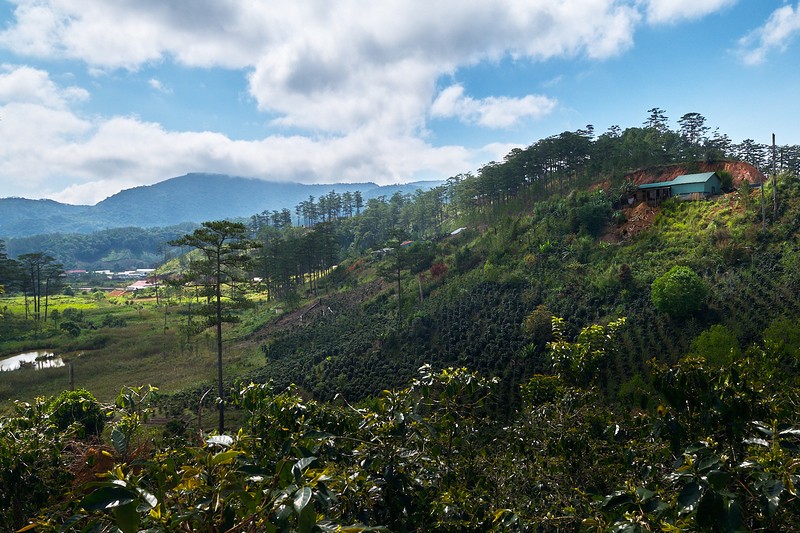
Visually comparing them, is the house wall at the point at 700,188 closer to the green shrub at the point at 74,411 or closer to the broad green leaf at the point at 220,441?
the broad green leaf at the point at 220,441

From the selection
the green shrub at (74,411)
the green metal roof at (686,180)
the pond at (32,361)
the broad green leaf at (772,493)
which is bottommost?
the pond at (32,361)

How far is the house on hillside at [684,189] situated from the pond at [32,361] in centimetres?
5015

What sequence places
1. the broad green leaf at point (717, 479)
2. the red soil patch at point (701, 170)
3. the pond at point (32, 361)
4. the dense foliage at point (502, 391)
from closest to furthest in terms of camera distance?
the broad green leaf at point (717, 479), the dense foliage at point (502, 391), the red soil patch at point (701, 170), the pond at point (32, 361)

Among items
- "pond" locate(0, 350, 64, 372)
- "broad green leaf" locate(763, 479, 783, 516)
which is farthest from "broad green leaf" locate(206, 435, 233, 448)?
"pond" locate(0, 350, 64, 372)

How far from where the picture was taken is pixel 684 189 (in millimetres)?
30594

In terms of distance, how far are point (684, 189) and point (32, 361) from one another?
56.2m

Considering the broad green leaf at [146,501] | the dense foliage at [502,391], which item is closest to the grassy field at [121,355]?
the dense foliage at [502,391]

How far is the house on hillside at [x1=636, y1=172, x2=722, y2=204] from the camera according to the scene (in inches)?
1175

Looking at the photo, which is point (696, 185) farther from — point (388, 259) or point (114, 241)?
point (114, 241)

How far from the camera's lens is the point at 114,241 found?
176 metres

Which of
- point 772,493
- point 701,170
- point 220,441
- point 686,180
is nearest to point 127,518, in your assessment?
point 220,441

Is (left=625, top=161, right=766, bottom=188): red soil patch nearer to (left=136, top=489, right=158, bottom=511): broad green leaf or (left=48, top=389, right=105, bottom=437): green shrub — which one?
(left=48, top=389, right=105, bottom=437): green shrub

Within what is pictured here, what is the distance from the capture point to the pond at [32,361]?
1258 inches

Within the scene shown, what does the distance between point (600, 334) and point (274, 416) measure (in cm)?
428
